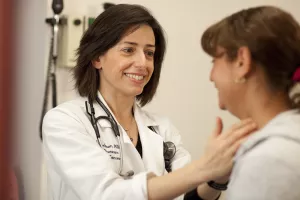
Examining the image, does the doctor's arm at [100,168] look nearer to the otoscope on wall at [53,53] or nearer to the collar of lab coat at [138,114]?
the collar of lab coat at [138,114]

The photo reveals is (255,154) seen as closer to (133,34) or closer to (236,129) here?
(236,129)

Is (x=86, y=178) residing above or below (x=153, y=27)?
below

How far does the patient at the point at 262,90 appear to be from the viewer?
0.74m

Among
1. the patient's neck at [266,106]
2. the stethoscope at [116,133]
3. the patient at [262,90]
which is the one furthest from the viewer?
the stethoscope at [116,133]

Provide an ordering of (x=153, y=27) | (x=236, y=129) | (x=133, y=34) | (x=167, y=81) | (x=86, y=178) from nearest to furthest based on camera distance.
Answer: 1. (x=236, y=129)
2. (x=86, y=178)
3. (x=133, y=34)
4. (x=153, y=27)
5. (x=167, y=81)

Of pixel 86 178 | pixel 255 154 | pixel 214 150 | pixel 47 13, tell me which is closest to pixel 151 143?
pixel 86 178

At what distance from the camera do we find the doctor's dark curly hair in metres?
1.37

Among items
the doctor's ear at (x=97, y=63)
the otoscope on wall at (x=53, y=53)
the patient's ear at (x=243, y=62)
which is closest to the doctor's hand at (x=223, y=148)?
the patient's ear at (x=243, y=62)

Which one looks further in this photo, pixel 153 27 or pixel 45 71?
pixel 45 71

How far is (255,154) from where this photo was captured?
0.76 meters

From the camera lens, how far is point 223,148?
2.94ft

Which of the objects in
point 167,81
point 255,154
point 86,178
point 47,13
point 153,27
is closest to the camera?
point 255,154

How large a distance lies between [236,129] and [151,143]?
0.59m

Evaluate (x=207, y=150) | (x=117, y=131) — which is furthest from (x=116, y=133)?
(x=207, y=150)
